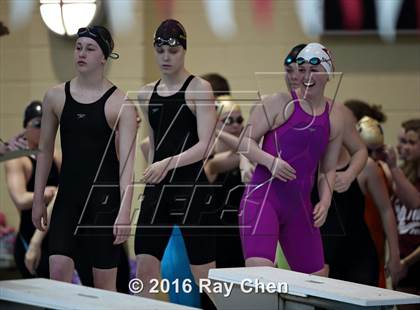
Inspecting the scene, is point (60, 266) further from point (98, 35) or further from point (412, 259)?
point (412, 259)

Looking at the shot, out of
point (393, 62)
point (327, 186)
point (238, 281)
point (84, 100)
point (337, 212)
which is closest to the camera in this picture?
point (238, 281)

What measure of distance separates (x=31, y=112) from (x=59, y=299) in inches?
129

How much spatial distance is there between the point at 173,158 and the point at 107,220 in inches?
17.5

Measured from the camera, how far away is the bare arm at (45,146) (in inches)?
229

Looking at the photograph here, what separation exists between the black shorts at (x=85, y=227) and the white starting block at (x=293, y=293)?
78 centimetres

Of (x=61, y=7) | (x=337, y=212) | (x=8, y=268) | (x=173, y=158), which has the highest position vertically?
(x=61, y=7)

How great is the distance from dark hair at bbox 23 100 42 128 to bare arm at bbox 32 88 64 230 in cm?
117

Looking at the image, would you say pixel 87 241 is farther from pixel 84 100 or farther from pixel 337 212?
pixel 337 212

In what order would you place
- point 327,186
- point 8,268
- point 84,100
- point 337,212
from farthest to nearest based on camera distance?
point 8,268 → point 337,212 → point 327,186 → point 84,100

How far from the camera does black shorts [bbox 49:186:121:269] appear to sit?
570 centimetres


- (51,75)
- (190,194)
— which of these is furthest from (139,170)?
(51,75)

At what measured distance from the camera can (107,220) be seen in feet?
19.2

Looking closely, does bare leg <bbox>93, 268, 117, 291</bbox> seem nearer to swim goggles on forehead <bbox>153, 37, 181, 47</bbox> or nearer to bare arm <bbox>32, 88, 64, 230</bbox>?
bare arm <bbox>32, 88, 64, 230</bbox>

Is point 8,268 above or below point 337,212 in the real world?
below
